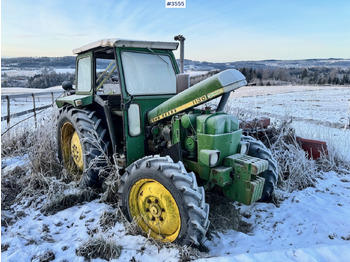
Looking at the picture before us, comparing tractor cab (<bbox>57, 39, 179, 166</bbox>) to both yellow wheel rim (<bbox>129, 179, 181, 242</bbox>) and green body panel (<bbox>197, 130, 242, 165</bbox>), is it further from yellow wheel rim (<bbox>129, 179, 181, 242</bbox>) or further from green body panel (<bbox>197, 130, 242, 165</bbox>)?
Result: green body panel (<bbox>197, 130, 242, 165</bbox>)

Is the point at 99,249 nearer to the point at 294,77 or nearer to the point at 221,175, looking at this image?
the point at 221,175

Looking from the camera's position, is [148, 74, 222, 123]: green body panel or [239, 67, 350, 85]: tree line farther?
[239, 67, 350, 85]: tree line

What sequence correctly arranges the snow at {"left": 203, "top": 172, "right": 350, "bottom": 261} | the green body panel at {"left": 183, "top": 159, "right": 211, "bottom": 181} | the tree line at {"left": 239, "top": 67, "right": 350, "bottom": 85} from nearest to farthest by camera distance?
1. the snow at {"left": 203, "top": 172, "right": 350, "bottom": 261}
2. the green body panel at {"left": 183, "top": 159, "right": 211, "bottom": 181}
3. the tree line at {"left": 239, "top": 67, "right": 350, "bottom": 85}

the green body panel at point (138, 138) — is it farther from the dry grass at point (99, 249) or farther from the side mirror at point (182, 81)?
the dry grass at point (99, 249)

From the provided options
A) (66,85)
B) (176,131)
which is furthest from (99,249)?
(66,85)

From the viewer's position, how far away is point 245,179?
2.93m

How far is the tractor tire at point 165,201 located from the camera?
2494 millimetres

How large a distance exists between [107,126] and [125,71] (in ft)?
3.32

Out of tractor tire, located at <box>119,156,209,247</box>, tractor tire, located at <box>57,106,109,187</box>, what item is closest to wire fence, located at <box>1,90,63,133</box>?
tractor tire, located at <box>57,106,109,187</box>

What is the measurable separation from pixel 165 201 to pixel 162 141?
1.10m

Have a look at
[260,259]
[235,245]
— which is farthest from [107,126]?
[260,259]

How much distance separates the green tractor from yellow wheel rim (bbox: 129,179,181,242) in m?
0.01

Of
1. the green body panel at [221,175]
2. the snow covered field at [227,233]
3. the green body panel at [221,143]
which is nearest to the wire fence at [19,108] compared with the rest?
the snow covered field at [227,233]

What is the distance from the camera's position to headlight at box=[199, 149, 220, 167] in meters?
2.90
